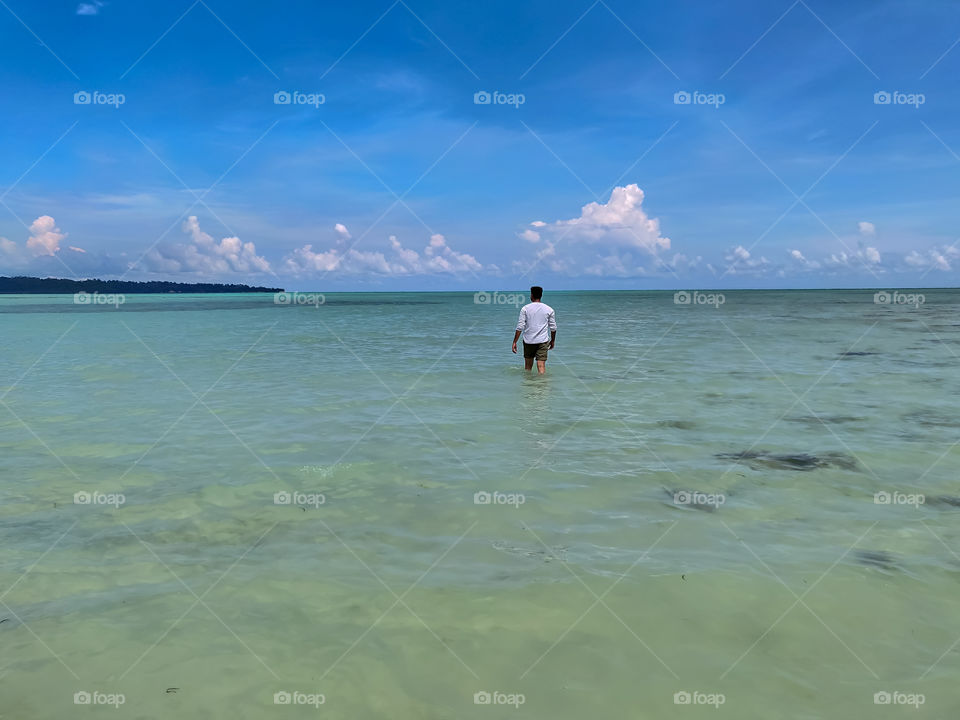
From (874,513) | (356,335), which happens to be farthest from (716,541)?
(356,335)

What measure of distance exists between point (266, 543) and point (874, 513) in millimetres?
5789

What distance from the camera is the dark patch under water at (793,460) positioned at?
315 inches

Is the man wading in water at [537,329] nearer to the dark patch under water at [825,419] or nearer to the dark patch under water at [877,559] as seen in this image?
the dark patch under water at [825,419]

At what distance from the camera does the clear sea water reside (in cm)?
372

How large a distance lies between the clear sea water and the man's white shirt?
4.42 meters

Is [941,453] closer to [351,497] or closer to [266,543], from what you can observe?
[351,497]

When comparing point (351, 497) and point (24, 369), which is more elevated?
point (24, 369)

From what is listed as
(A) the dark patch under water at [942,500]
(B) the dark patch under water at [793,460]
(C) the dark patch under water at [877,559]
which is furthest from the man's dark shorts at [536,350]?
(C) the dark patch under water at [877,559]

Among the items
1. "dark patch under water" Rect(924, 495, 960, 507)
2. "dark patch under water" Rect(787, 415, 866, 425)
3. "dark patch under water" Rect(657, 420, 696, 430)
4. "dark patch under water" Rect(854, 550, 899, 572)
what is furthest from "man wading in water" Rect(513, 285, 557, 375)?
"dark patch under water" Rect(854, 550, 899, 572)

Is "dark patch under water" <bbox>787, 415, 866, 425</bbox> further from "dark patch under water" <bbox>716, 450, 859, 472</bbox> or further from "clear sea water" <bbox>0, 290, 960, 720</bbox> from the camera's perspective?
"dark patch under water" <bbox>716, 450, 859, 472</bbox>

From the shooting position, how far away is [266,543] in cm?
568

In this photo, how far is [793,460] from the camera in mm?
8281

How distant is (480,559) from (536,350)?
11.5m

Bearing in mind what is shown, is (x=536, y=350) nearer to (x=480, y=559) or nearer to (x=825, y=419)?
(x=825, y=419)
